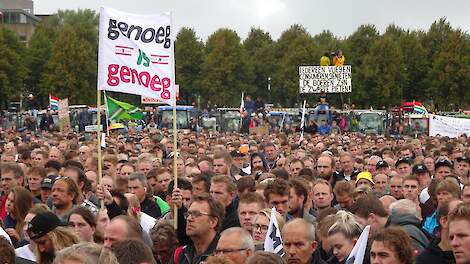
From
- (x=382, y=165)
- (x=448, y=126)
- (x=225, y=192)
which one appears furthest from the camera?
(x=448, y=126)

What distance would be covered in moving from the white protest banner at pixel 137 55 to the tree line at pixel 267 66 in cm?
5742

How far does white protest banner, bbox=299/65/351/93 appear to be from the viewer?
37094 millimetres

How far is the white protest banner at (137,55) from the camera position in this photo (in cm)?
980

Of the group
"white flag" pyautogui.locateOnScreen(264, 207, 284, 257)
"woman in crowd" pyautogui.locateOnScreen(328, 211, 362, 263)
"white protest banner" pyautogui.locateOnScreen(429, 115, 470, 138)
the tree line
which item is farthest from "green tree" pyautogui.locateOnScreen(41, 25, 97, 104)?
"woman in crowd" pyautogui.locateOnScreen(328, 211, 362, 263)

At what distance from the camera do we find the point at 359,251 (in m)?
6.31

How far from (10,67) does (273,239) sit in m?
64.3

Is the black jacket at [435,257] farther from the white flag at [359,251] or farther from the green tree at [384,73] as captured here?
the green tree at [384,73]

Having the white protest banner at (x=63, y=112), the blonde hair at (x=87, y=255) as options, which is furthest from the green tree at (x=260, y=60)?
the blonde hair at (x=87, y=255)

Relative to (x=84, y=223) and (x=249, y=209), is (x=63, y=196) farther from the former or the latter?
(x=249, y=209)

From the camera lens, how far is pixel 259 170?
1415cm

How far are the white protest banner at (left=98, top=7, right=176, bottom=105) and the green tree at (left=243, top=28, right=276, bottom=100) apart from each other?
7048 centimetres

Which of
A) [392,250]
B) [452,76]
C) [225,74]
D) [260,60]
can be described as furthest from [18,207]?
[260,60]

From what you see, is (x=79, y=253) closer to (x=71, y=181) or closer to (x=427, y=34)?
(x=71, y=181)

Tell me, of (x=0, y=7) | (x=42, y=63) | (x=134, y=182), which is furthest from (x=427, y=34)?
(x=134, y=182)
